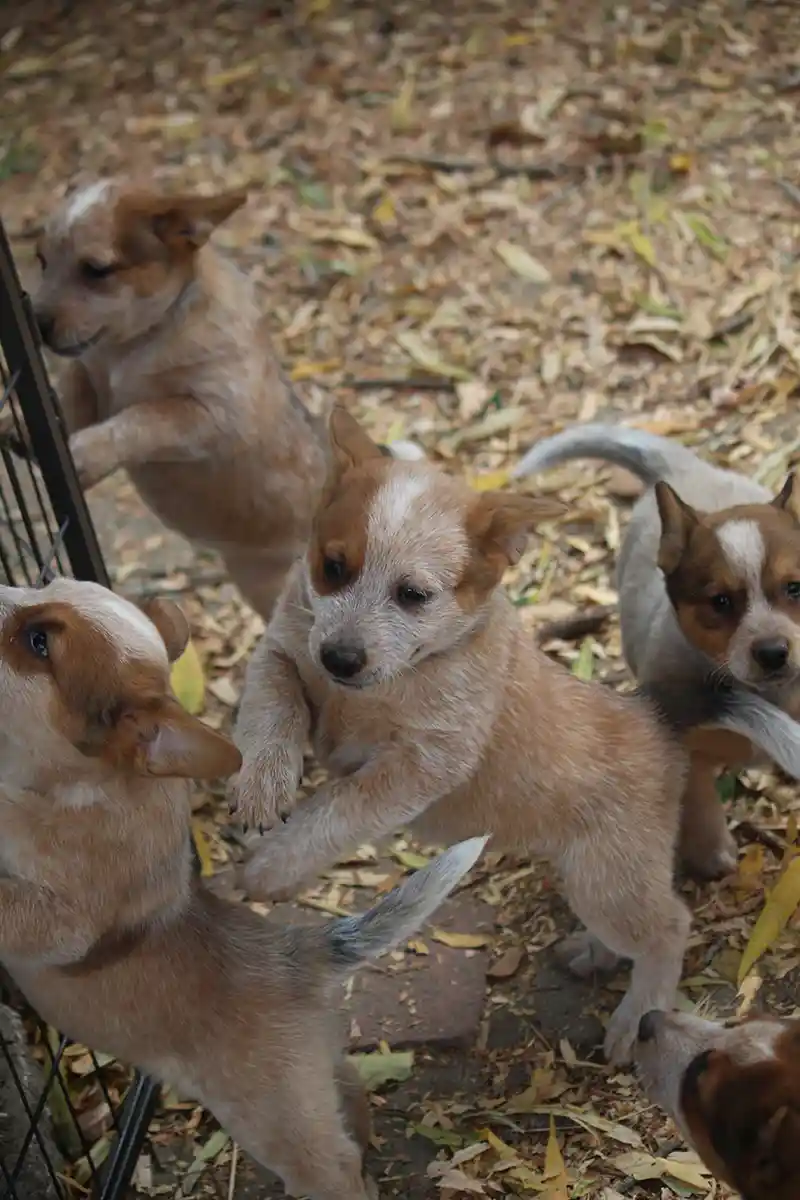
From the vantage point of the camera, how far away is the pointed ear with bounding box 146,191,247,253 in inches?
148

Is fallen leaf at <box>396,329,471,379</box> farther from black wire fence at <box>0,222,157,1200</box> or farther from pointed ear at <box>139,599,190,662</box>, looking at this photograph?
pointed ear at <box>139,599,190,662</box>

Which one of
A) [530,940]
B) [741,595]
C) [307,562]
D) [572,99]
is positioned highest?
[307,562]

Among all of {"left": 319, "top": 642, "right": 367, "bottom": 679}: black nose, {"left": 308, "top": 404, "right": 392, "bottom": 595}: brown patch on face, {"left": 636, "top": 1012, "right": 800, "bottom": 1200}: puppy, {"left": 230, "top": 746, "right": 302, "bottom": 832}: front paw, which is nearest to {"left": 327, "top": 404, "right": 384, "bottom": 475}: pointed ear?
{"left": 308, "top": 404, "right": 392, "bottom": 595}: brown patch on face

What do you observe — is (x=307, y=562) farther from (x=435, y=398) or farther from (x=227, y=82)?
(x=227, y=82)

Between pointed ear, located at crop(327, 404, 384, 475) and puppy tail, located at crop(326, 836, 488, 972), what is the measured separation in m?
0.86

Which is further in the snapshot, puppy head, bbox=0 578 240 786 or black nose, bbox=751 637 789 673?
black nose, bbox=751 637 789 673

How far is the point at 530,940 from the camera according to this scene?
373 cm

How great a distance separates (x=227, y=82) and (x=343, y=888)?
16.3ft

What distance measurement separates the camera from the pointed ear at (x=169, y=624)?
9.70 feet

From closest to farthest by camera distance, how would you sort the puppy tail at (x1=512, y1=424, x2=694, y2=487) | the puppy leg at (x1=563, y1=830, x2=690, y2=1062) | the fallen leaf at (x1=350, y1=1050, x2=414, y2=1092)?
1. the puppy leg at (x1=563, y1=830, x2=690, y2=1062)
2. the fallen leaf at (x1=350, y1=1050, x2=414, y2=1092)
3. the puppy tail at (x1=512, y1=424, x2=694, y2=487)

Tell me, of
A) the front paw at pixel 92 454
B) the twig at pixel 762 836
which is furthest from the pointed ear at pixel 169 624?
the twig at pixel 762 836

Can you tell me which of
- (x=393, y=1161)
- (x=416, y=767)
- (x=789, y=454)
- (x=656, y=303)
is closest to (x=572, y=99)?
(x=656, y=303)

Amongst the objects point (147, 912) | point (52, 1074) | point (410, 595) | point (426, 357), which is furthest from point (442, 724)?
point (426, 357)

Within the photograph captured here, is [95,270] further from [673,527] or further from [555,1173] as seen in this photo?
[555,1173]
